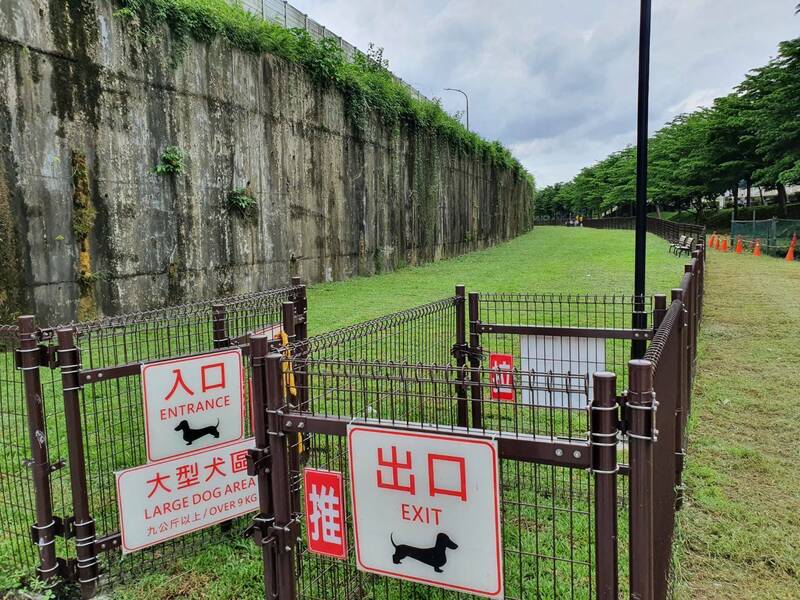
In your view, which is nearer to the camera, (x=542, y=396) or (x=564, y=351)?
(x=542, y=396)

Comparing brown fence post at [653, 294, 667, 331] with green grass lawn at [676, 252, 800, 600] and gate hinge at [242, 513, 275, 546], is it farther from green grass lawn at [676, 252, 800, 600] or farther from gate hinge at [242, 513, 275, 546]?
gate hinge at [242, 513, 275, 546]

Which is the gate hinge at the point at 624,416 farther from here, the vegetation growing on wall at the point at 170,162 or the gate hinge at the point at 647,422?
the vegetation growing on wall at the point at 170,162

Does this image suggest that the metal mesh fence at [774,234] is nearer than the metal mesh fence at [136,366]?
No

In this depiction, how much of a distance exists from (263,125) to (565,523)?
9.94 metres

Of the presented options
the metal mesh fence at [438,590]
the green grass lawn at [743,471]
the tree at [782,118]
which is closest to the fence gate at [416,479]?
the metal mesh fence at [438,590]

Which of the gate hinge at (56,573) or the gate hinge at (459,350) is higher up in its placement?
the gate hinge at (459,350)

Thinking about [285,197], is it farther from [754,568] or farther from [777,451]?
[754,568]

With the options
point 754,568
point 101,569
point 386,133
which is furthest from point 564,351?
point 386,133

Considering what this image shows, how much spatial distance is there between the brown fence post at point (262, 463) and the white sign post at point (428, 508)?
0.37 metres

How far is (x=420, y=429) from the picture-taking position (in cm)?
175

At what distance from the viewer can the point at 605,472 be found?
1522mm

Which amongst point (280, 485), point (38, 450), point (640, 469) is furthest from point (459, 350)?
point (640, 469)

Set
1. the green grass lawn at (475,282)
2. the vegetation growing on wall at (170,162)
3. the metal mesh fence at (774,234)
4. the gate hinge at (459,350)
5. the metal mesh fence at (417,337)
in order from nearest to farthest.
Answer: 1. the metal mesh fence at (417,337)
2. the gate hinge at (459,350)
3. the vegetation growing on wall at (170,162)
4. the green grass lawn at (475,282)
5. the metal mesh fence at (774,234)

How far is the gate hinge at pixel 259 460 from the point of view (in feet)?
6.67
